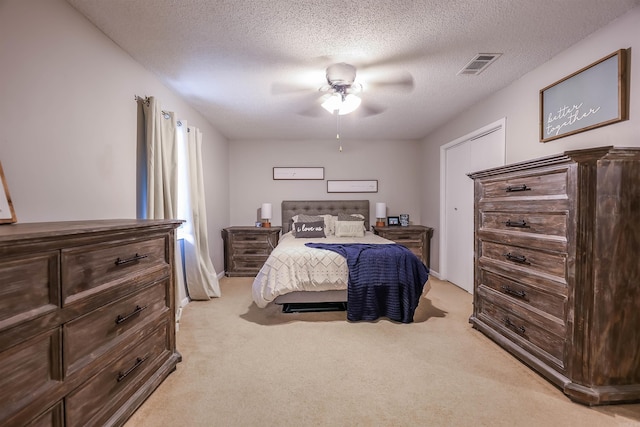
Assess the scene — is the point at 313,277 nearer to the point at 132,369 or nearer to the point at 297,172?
the point at 132,369

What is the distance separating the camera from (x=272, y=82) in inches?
111

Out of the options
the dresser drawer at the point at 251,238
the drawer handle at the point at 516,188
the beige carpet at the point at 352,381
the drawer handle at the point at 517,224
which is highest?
the drawer handle at the point at 516,188

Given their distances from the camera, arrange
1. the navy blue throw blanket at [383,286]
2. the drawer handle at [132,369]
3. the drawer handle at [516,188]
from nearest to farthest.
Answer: the drawer handle at [132,369]
the drawer handle at [516,188]
the navy blue throw blanket at [383,286]

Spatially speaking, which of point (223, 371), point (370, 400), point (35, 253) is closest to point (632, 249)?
point (370, 400)

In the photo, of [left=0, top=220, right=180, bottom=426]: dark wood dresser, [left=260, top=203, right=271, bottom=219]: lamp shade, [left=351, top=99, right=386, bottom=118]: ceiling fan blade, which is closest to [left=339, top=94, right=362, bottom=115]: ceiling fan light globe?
[left=351, top=99, right=386, bottom=118]: ceiling fan blade

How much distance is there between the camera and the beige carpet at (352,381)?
154cm

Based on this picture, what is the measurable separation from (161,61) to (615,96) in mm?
3263

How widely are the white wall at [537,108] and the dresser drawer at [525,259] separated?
850mm

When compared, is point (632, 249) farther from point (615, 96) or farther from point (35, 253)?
point (35, 253)

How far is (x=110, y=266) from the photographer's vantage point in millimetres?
1392

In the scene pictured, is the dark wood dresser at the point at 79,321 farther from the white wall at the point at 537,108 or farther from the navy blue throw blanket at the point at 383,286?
the white wall at the point at 537,108

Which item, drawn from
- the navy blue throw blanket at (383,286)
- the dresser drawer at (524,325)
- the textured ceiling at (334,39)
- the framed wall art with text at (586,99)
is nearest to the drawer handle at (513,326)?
the dresser drawer at (524,325)

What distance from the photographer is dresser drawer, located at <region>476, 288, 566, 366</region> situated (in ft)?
5.84

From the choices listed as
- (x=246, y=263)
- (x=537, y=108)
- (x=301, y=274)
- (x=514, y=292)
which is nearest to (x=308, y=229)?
(x=246, y=263)
